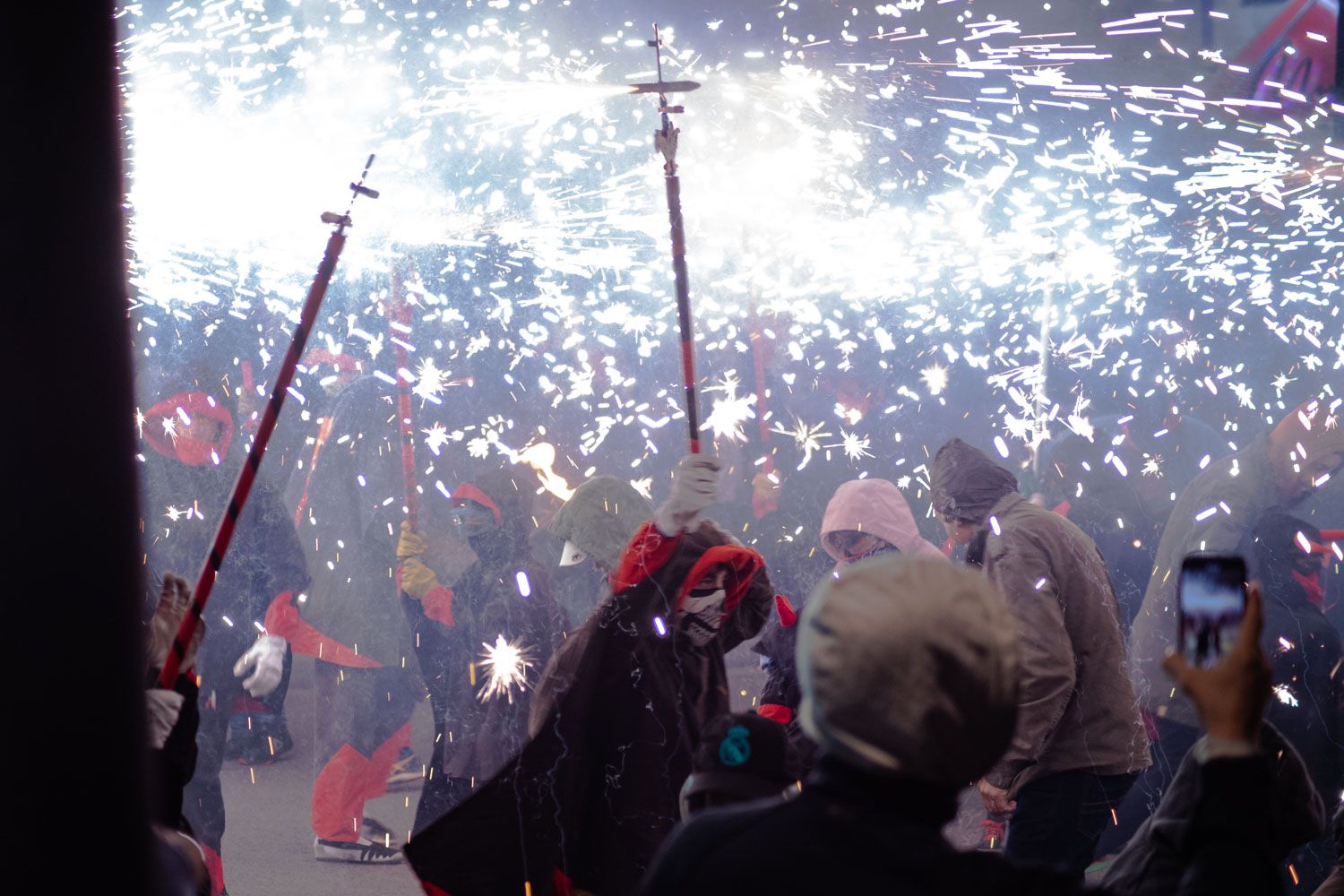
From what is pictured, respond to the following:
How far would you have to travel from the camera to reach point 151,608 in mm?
3090

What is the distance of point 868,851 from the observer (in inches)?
47.0

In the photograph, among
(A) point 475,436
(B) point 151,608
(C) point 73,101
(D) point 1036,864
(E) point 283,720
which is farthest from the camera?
(A) point 475,436

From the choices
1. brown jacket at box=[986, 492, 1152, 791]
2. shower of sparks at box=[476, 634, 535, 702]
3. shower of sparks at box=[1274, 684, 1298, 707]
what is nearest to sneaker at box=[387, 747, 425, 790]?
shower of sparks at box=[476, 634, 535, 702]

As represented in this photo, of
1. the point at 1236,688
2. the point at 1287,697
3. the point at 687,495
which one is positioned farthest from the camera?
the point at 1287,697

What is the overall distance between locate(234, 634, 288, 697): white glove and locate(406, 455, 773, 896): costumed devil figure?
243 cm

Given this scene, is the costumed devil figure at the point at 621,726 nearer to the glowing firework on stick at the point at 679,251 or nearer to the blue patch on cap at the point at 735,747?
the glowing firework on stick at the point at 679,251

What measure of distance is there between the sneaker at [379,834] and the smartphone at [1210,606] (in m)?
4.36

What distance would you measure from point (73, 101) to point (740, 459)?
26.5 feet

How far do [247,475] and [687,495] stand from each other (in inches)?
48.4

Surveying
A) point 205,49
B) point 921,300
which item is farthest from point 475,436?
point 921,300

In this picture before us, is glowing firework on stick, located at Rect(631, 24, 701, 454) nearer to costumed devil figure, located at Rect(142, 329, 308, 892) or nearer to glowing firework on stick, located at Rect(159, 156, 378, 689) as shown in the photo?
glowing firework on stick, located at Rect(159, 156, 378, 689)

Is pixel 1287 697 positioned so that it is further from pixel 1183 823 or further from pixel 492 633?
pixel 492 633

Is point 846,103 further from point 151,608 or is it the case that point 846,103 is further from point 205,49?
point 151,608

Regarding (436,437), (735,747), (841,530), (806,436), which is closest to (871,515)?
(841,530)
